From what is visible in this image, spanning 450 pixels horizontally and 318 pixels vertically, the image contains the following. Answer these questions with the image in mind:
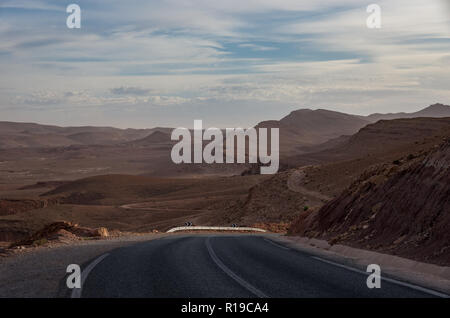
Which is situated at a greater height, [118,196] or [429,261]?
[429,261]

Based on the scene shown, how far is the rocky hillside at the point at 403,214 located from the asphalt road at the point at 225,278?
271cm

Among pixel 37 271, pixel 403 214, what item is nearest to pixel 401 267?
pixel 403 214

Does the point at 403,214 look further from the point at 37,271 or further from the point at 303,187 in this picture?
the point at 303,187

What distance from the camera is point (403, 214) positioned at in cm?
1980

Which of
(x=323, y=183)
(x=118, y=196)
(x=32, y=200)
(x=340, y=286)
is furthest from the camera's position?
(x=118, y=196)

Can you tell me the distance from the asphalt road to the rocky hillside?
107 inches

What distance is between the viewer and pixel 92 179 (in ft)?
461

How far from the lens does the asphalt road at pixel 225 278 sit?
36.6 feet

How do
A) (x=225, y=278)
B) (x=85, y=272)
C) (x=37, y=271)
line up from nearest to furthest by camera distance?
(x=225, y=278) → (x=85, y=272) → (x=37, y=271)

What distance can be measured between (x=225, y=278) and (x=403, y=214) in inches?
353

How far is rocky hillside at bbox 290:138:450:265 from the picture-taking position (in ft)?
54.5

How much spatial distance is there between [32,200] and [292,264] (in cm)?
9549
